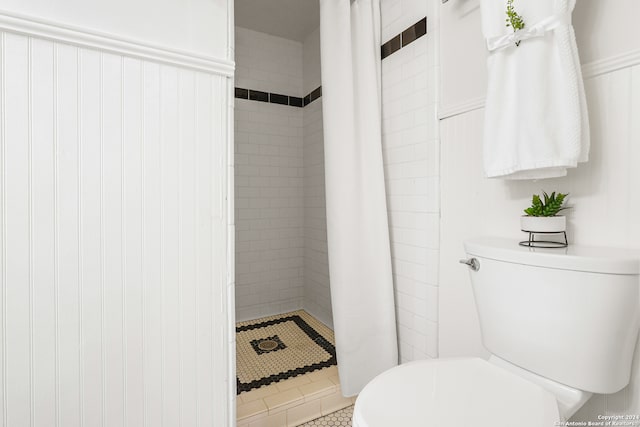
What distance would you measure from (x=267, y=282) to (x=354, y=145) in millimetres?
1492

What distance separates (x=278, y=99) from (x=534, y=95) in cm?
201

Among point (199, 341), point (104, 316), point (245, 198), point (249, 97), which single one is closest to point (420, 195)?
point (199, 341)

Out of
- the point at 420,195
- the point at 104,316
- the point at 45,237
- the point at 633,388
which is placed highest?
the point at 420,195

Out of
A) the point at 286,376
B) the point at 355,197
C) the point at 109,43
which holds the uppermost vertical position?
the point at 109,43

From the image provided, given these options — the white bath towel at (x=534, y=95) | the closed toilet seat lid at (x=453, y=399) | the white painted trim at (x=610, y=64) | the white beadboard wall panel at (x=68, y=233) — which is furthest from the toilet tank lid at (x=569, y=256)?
the white beadboard wall panel at (x=68, y=233)

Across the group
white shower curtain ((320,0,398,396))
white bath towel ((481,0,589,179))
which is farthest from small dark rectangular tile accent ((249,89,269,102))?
white bath towel ((481,0,589,179))

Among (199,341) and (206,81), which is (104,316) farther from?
(206,81)

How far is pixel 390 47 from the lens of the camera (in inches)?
63.6

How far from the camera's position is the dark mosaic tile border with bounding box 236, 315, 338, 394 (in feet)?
5.28

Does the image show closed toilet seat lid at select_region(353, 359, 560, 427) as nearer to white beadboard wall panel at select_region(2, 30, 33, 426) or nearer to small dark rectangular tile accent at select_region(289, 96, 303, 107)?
white beadboard wall panel at select_region(2, 30, 33, 426)

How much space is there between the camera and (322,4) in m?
1.55

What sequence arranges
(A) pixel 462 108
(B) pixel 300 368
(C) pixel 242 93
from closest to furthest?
(A) pixel 462 108 → (B) pixel 300 368 → (C) pixel 242 93

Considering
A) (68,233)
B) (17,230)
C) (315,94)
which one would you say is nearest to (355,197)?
(68,233)

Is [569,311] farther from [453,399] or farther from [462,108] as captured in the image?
[462,108]
